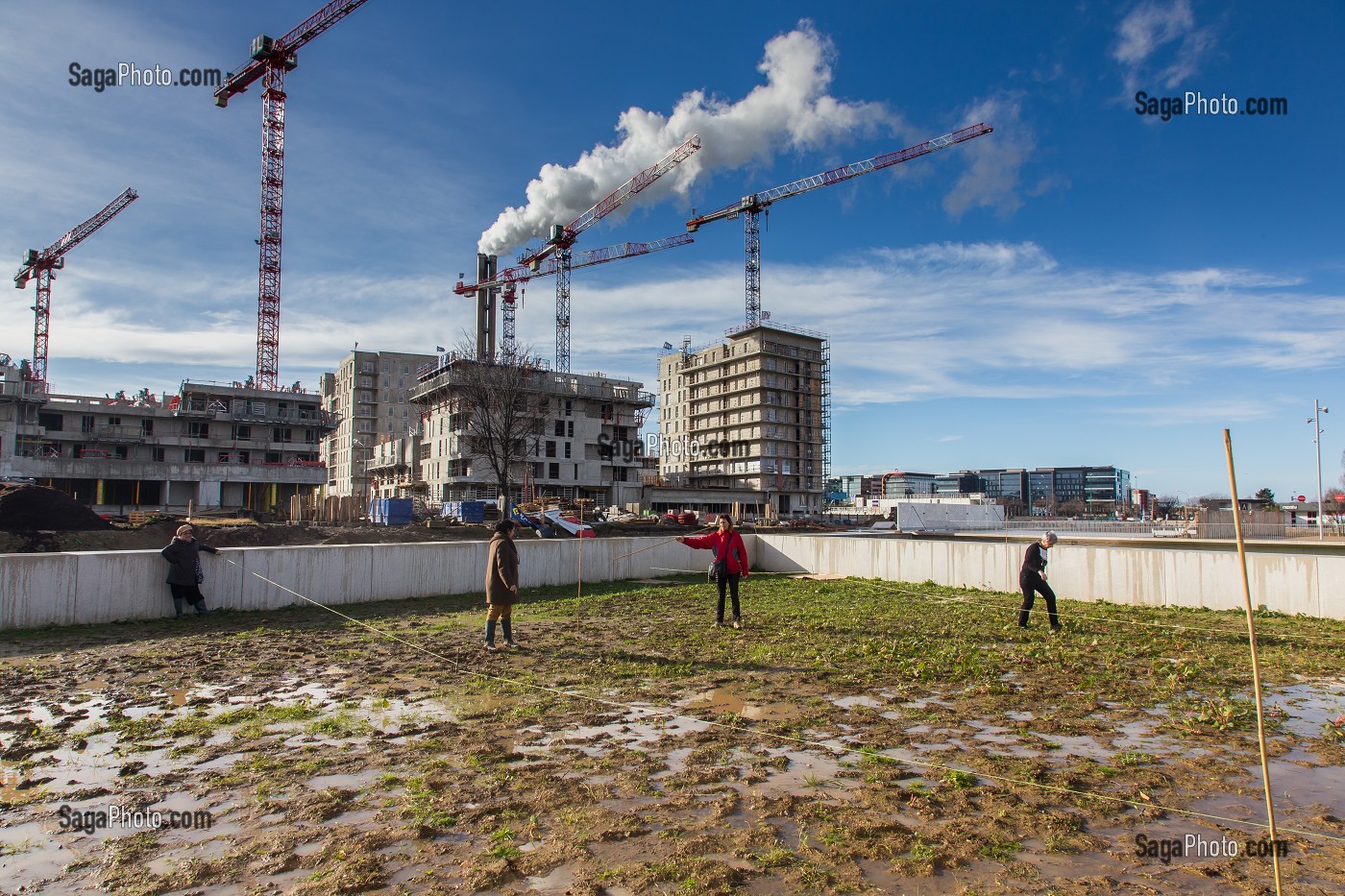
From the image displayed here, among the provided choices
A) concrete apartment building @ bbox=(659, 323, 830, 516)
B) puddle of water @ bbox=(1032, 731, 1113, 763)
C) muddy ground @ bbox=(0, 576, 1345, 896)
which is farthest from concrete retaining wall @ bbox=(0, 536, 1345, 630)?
concrete apartment building @ bbox=(659, 323, 830, 516)

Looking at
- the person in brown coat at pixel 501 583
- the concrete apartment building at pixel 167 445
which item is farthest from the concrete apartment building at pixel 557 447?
the person in brown coat at pixel 501 583

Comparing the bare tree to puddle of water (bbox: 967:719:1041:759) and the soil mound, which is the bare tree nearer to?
the soil mound

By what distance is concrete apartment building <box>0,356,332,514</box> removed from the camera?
64.4 m

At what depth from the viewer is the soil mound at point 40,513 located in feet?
88.0

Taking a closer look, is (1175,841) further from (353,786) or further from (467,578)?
(467,578)

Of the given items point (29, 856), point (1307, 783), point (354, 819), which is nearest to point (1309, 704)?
point (1307, 783)

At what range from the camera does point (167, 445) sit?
7362cm

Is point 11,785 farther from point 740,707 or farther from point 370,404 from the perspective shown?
point 370,404

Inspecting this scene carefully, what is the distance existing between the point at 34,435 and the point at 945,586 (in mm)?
82664

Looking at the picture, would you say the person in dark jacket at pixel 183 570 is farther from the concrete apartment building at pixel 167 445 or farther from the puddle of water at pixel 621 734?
the concrete apartment building at pixel 167 445

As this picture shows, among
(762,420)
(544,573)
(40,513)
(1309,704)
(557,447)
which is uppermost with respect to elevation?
(762,420)

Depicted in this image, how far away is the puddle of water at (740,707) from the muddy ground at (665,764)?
5cm

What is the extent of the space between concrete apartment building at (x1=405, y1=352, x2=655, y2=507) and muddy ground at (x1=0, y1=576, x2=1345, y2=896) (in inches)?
2335

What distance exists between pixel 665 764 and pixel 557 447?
7031 cm
